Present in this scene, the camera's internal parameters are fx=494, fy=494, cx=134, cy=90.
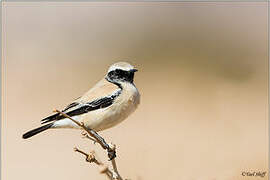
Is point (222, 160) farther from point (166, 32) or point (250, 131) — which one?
point (166, 32)

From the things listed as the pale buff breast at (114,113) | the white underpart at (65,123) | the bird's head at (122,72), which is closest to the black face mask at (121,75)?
the bird's head at (122,72)

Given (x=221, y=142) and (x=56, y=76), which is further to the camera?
(x=56, y=76)

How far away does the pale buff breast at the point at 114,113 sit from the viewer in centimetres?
362

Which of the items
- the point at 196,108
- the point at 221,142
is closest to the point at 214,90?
the point at 196,108

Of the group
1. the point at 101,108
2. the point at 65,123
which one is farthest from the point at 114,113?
the point at 65,123

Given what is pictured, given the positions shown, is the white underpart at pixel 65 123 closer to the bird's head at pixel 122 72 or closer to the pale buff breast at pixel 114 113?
the pale buff breast at pixel 114 113

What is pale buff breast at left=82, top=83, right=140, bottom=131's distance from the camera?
3625 millimetres

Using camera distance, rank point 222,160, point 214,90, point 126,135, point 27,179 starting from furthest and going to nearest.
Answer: point 214,90, point 126,135, point 27,179, point 222,160

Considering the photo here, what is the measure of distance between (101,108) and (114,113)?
14 centimetres

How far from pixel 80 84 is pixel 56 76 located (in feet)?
2.01

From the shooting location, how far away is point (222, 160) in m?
5.61

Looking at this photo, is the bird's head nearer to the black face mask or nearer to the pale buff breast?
the black face mask

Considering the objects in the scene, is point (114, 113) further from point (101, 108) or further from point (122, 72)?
point (122, 72)

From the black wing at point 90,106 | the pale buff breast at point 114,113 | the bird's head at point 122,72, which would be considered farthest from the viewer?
the bird's head at point 122,72
